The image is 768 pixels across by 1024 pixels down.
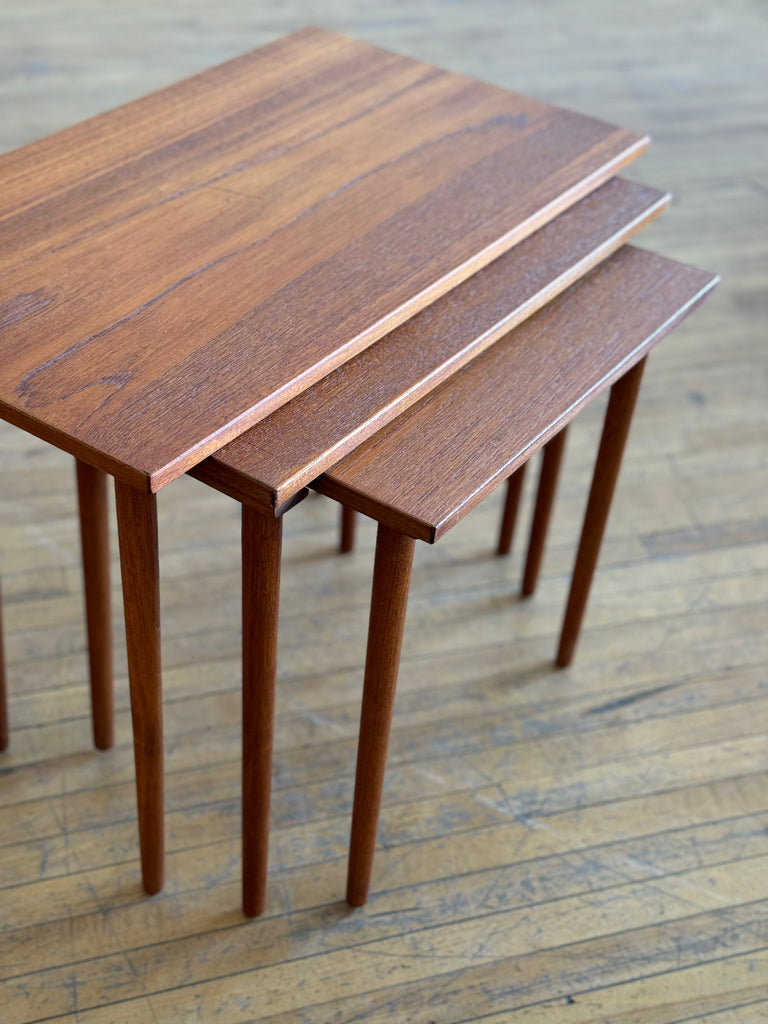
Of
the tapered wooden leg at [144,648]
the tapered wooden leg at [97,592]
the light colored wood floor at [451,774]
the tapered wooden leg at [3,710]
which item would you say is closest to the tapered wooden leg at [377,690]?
the light colored wood floor at [451,774]

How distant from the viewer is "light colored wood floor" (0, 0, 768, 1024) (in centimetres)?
145

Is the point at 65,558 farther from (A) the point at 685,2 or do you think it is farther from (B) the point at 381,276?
(A) the point at 685,2

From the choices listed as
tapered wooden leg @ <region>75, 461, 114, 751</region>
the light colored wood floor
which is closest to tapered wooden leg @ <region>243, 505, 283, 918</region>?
the light colored wood floor

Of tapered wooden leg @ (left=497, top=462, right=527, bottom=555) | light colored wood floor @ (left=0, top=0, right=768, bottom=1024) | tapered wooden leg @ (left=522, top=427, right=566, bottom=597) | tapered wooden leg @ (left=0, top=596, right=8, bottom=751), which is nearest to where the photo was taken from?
light colored wood floor @ (left=0, top=0, right=768, bottom=1024)

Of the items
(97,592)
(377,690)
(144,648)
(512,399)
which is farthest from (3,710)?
(512,399)

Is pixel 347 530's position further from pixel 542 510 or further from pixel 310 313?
pixel 310 313

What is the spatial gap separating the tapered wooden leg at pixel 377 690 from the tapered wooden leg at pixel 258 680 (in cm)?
10

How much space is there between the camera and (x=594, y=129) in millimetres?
1591

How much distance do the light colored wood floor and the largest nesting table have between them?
0.15 m

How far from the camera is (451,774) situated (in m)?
1.70

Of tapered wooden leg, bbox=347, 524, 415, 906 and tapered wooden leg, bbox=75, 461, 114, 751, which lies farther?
tapered wooden leg, bbox=75, 461, 114, 751

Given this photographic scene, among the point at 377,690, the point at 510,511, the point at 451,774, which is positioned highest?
the point at 377,690

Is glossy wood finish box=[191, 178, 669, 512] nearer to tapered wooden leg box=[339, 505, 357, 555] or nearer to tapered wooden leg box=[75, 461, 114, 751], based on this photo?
→ tapered wooden leg box=[75, 461, 114, 751]

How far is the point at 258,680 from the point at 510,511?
0.79 metres
